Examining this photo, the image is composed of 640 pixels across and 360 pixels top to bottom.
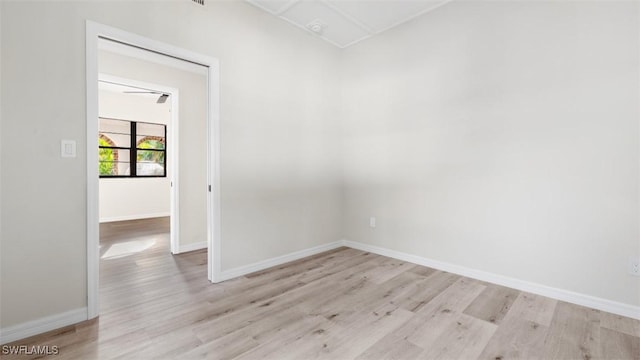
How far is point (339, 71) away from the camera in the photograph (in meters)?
4.02

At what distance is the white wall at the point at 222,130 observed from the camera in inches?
70.2

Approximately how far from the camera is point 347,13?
316 cm

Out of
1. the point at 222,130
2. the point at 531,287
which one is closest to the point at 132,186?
the point at 222,130

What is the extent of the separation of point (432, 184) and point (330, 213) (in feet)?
4.67

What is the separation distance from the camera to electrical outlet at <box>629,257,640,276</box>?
2.03 m

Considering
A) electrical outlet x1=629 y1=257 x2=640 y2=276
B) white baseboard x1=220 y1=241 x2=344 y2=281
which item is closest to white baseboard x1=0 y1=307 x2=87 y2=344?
white baseboard x1=220 y1=241 x2=344 y2=281

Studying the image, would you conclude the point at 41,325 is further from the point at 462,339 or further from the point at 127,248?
the point at 462,339

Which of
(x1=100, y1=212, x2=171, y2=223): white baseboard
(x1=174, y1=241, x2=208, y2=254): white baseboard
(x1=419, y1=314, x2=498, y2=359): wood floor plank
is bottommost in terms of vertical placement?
(x1=100, y1=212, x2=171, y2=223): white baseboard

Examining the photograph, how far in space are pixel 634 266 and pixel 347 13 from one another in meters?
3.38

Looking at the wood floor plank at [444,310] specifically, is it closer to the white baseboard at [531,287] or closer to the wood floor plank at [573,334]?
the white baseboard at [531,287]

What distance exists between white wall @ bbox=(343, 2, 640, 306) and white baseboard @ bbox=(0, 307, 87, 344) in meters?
2.97

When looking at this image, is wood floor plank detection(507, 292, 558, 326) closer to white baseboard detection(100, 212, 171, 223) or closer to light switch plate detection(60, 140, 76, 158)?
light switch plate detection(60, 140, 76, 158)

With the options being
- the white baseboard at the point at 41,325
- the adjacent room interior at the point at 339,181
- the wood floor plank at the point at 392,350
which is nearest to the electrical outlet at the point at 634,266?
the adjacent room interior at the point at 339,181

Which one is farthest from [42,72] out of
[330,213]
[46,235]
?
[330,213]
